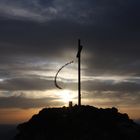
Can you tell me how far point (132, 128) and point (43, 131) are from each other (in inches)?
532

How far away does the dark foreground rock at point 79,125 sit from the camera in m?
56.8

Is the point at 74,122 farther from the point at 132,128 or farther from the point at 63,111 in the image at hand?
the point at 132,128

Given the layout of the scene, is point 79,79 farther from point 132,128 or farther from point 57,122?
point 132,128

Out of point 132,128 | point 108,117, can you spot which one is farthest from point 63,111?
point 132,128

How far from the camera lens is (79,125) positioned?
59250mm

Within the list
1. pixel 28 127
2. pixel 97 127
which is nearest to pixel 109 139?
pixel 97 127

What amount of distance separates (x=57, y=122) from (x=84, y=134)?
237 inches

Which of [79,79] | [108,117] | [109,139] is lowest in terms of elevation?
[109,139]

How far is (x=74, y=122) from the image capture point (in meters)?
60.0

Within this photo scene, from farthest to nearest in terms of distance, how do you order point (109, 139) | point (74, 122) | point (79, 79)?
point (79, 79)
point (74, 122)
point (109, 139)

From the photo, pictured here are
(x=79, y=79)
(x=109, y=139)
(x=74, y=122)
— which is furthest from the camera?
(x=79, y=79)

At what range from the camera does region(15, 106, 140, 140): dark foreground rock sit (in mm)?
56750

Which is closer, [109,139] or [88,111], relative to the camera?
[109,139]

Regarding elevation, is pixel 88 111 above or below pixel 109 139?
above
